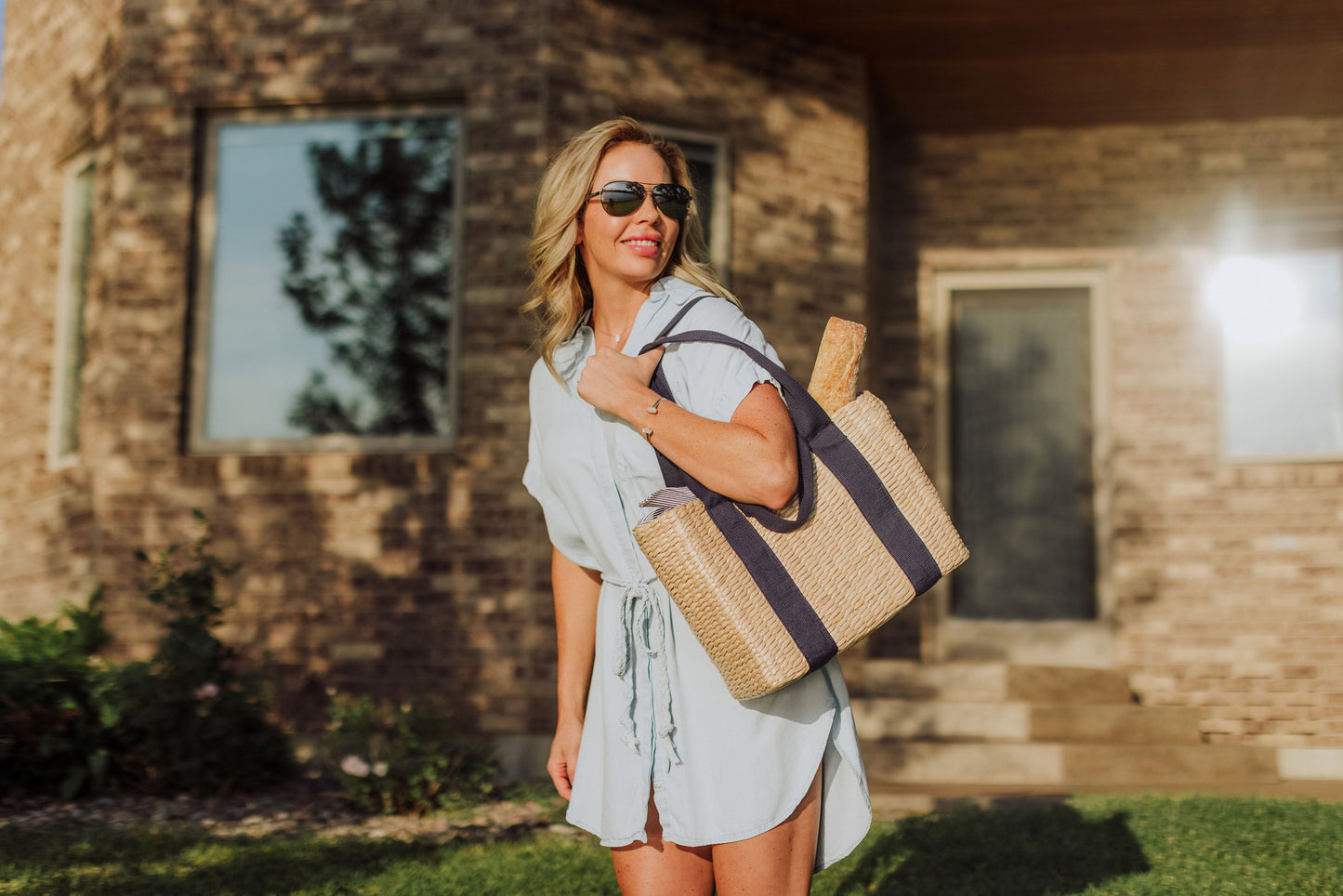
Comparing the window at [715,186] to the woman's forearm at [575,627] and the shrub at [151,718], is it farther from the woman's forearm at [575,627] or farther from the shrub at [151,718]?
the woman's forearm at [575,627]

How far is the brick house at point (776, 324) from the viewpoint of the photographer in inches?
257

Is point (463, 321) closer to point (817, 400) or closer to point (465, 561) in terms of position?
point (465, 561)

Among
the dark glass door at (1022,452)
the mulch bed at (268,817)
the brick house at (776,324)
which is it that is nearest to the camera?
the mulch bed at (268,817)

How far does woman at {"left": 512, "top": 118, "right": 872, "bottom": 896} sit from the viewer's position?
1850mm

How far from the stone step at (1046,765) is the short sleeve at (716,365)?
15.9ft

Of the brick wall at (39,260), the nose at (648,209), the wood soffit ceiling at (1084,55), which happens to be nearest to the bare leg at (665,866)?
the nose at (648,209)

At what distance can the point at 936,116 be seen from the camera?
8.17 metres

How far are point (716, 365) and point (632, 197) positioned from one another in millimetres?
385

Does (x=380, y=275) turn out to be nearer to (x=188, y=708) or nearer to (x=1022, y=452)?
(x=188, y=708)

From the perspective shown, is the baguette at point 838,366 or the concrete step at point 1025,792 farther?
the concrete step at point 1025,792

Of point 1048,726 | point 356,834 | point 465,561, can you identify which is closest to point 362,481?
point 465,561

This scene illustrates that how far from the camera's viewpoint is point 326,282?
23.0 ft

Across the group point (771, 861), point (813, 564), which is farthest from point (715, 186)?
point (771, 861)

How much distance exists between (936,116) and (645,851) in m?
7.18
